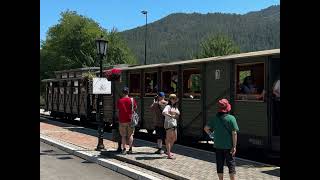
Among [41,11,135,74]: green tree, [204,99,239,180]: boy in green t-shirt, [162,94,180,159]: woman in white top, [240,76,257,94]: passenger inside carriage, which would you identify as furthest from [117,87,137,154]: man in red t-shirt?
[41,11,135,74]: green tree

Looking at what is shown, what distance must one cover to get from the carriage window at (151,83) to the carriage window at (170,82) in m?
0.63

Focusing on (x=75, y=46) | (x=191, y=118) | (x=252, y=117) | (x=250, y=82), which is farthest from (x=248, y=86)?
(x=75, y=46)

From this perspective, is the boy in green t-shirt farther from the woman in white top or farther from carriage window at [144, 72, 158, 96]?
carriage window at [144, 72, 158, 96]

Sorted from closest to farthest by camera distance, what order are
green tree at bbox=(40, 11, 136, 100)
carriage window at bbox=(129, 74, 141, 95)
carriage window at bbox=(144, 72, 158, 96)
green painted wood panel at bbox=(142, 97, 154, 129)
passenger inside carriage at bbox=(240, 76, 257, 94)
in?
passenger inside carriage at bbox=(240, 76, 257, 94), green painted wood panel at bbox=(142, 97, 154, 129), carriage window at bbox=(144, 72, 158, 96), carriage window at bbox=(129, 74, 141, 95), green tree at bbox=(40, 11, 136, 100)

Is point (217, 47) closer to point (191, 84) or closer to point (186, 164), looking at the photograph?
point (191, 84)

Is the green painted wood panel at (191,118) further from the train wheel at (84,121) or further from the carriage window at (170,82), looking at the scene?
the train wheel at (84,121)

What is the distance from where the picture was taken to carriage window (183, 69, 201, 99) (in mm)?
14789

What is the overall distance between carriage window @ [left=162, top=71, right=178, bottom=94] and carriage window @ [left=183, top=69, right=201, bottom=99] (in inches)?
21.4

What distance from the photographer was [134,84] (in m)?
19.1

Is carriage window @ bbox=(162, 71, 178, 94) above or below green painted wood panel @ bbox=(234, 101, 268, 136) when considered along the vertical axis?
above

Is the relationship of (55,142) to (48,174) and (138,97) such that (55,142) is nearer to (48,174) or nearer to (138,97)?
(138,97)

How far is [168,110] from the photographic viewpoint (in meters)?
11.7

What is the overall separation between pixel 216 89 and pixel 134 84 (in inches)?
242
